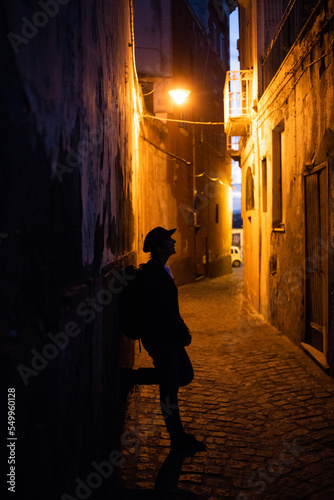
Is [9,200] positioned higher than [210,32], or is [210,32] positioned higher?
[210,32]

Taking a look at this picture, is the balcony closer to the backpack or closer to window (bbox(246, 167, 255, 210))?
window (bbox(246, 167, 255, 210))

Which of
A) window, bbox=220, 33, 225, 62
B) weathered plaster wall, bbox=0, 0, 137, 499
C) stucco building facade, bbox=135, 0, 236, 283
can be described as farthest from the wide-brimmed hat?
window, bbox=220, 33, 225, 62

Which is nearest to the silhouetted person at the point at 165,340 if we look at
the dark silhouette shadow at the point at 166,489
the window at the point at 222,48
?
→ the dark silhouette shadow at the point at 166,489

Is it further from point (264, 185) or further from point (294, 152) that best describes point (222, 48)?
point (294, 152)

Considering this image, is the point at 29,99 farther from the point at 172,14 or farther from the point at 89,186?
the point at 172,14

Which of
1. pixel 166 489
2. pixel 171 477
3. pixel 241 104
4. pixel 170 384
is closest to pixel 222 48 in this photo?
pixel 241 104

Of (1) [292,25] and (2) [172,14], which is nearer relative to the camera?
(1) [292,25]

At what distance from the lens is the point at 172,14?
54.7 ft

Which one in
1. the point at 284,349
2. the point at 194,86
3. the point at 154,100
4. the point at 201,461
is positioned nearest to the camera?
the point at 201,461

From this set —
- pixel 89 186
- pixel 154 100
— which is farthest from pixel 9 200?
pixel 154 100

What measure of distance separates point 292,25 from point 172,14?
10.6m

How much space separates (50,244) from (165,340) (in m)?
2.06

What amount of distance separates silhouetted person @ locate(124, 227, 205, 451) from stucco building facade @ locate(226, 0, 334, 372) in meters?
2.77

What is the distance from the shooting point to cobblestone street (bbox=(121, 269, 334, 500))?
10.6 feet
